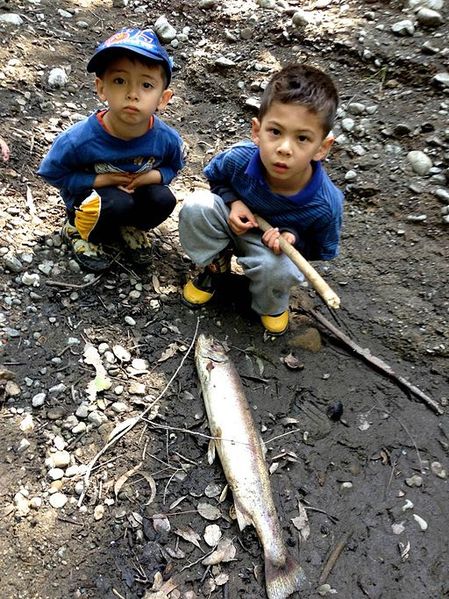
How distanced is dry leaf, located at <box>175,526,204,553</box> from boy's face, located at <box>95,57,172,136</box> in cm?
190

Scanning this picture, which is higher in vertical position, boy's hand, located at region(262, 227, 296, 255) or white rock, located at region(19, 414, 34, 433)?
boy's hand, located at region(262, 227, 296, 255)

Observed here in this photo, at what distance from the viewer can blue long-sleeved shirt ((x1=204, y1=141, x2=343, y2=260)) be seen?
2949 mm

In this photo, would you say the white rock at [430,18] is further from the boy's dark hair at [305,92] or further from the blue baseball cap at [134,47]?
the blue baseball cap at [134,47]

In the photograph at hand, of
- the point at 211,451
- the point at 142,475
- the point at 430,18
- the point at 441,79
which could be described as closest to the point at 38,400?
the point at 142,475

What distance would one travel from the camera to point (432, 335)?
11.2ft

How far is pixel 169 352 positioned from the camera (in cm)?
316

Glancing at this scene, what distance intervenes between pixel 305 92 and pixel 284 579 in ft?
6.75

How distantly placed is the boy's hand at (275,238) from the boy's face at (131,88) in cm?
83

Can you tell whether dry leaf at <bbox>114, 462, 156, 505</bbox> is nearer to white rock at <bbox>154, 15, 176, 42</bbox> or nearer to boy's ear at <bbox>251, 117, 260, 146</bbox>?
boy's ear at <bbox>251, 117, 260, 146</bbox>

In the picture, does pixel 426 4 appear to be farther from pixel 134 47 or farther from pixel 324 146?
pixel 134 47

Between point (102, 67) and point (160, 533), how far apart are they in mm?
2118

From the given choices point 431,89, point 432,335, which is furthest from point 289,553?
point 431,89

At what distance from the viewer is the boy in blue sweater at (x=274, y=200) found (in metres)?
2.69

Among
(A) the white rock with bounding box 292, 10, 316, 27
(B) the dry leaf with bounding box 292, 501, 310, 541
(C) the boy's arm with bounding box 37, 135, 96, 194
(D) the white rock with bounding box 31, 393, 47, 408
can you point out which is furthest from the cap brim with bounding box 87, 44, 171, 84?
(A) the white rock with bounding box 292, 10, 316, 27
